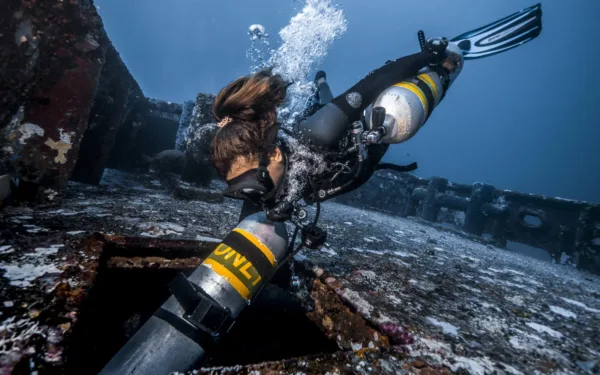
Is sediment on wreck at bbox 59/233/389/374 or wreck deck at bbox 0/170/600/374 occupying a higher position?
wreck deck at bbox 0/170/600/374

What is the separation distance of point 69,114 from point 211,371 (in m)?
2.55

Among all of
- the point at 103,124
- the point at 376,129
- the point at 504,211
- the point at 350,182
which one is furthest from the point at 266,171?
the point at 504,211

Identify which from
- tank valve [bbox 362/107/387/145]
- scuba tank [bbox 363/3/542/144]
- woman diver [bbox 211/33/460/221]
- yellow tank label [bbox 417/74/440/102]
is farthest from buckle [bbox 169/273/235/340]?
yellow tank label [bbox 417/74/440/102]

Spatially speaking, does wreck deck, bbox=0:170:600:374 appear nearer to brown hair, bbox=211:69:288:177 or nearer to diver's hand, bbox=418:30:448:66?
brown hair, bbox=211:69:288:177

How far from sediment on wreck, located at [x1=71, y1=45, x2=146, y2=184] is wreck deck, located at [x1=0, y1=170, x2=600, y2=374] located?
0.64 m

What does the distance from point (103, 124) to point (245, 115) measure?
274 centimetres

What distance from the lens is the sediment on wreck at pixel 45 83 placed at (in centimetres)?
204

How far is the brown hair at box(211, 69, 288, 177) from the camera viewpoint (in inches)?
64.6

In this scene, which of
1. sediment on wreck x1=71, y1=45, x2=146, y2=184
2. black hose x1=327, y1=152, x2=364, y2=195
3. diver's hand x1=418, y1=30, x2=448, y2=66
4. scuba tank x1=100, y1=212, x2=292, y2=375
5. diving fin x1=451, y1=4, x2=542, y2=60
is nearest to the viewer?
scuba tank x1=100, y1=212, x2=292, y2=375

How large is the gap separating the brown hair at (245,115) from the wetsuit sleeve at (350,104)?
0.90 ft

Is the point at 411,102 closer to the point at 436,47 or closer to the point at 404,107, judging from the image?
the point at 404,107

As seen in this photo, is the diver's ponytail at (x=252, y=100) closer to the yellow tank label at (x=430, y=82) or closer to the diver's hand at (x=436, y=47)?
the yellow tank label at (x=430, y=82)

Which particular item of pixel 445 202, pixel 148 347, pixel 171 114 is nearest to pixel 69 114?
pixel 148 347

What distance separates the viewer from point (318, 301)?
1779 millimetres
